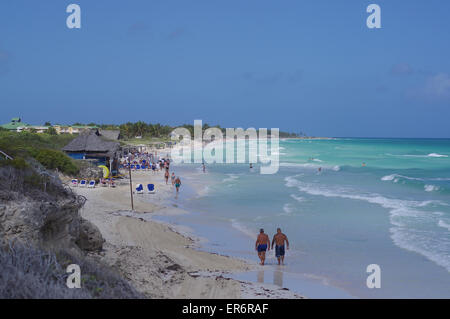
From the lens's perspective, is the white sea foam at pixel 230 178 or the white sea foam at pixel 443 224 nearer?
the white sea foam at pixel 443 224

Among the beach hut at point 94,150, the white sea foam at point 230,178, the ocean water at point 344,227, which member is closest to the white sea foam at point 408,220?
the ocean water at point 344,227

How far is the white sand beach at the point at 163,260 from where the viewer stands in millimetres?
7633

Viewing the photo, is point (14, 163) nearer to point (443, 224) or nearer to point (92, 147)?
point (443, 224)

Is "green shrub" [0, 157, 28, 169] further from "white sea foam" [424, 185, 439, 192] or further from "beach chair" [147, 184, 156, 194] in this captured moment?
"white sea foam" [424, 185, 439, 192]

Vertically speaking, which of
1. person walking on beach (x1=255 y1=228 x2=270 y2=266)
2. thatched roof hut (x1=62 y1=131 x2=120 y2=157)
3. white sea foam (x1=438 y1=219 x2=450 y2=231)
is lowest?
white sea foam (x1=438 y1=219 x2=450 y2=231)

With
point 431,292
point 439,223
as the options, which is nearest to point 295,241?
point 431,292

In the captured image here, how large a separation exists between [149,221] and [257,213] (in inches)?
195

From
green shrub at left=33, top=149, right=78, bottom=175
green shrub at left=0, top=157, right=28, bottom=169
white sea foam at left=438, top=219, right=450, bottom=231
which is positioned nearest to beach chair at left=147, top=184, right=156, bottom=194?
green shrub at left=33, top=149, right=78, bottom=175

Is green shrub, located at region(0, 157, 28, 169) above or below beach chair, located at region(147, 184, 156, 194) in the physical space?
above

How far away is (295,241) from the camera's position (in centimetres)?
1265

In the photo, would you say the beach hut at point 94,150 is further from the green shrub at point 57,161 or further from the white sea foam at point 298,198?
the white sea foam at point 298,198

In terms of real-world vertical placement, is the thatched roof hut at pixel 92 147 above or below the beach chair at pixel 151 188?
above

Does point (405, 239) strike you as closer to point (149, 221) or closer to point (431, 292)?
point (431, 292)

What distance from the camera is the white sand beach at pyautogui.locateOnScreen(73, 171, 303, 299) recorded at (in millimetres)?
7633
